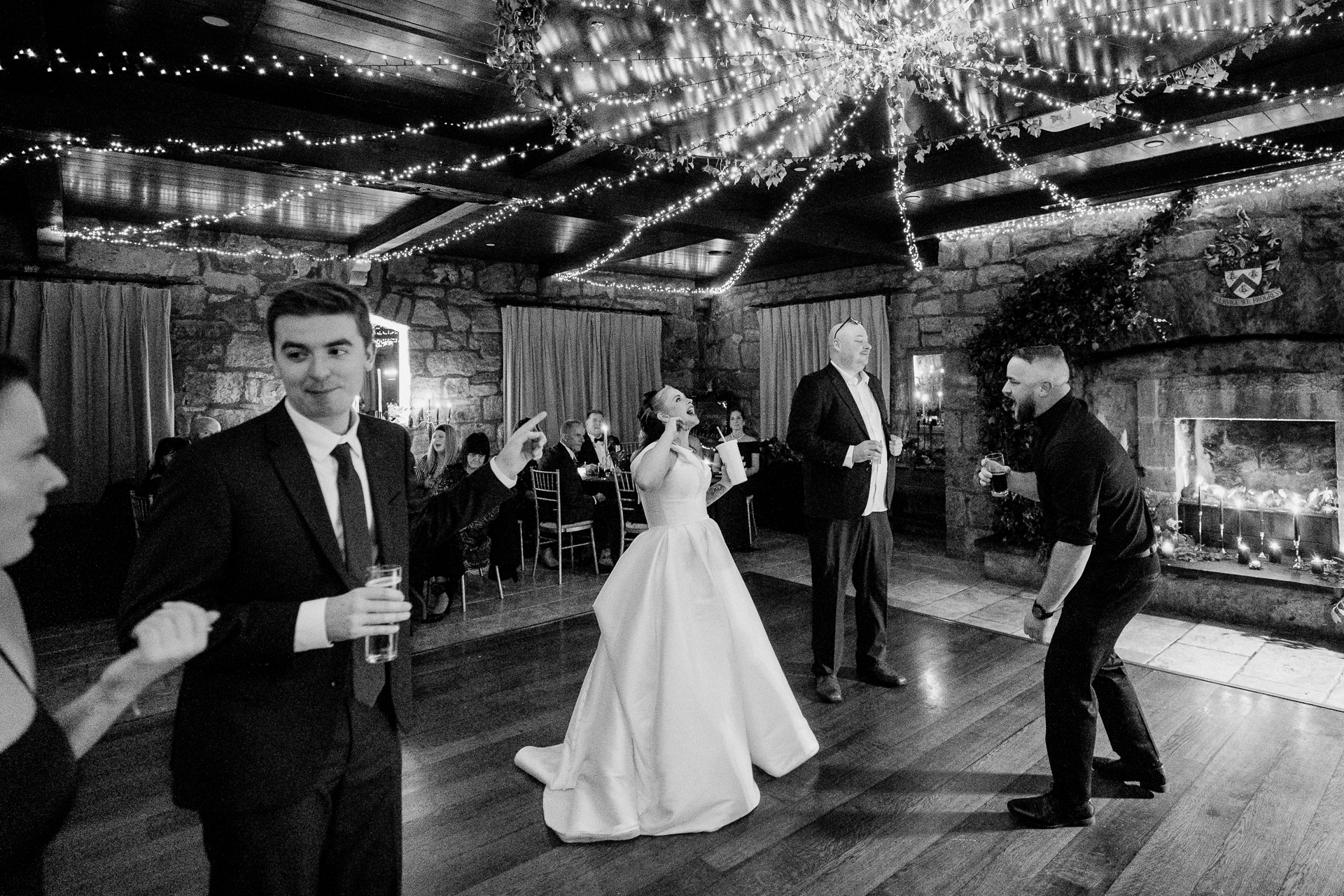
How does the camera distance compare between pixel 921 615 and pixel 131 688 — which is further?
pixel 921 615

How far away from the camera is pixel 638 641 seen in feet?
8.65

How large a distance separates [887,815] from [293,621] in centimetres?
221

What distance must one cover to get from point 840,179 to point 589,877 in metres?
4.91

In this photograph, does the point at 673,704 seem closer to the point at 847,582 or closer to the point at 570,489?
the point at 847,582

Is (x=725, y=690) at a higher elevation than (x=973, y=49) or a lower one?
lower

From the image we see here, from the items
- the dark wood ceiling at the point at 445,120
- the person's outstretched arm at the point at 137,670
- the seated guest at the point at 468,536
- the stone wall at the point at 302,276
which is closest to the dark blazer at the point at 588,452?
the stone wall at the point at 302,276

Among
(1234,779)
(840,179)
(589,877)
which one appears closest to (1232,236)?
(840,179)

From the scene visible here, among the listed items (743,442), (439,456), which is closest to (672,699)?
(439,456)

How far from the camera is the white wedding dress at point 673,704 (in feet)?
8.33

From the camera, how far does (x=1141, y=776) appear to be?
9.05ft

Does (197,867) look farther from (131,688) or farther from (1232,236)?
(1232,236)

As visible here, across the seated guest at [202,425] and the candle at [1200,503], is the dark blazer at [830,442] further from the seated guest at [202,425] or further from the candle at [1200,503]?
the seated guest at [202,425]

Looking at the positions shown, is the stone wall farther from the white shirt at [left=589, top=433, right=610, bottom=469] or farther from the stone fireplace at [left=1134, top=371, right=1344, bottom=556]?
the stone fireplace at [left=1134, top=371, right=1344, bottom=556]

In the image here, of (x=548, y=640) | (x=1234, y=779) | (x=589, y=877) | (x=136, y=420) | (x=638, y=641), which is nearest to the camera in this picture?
(x=589, y=877)
